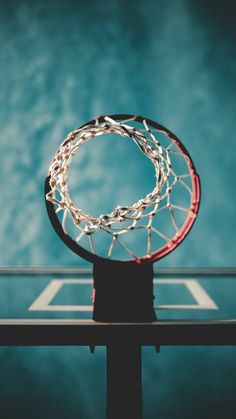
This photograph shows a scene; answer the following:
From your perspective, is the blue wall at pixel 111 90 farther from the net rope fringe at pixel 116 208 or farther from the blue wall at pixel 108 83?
the net rope fringe at pixel 116 208

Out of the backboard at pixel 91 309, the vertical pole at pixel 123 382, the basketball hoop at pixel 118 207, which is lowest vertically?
the vertical pole at pixel 123 382

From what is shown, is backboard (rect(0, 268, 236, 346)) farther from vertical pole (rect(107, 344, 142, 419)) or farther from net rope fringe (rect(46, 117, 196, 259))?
net rope fringe (rect(46, 117, 196, 259))

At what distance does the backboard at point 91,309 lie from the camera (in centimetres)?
167

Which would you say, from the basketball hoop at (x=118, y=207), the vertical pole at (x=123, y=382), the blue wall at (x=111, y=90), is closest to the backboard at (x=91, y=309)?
the vertical pole at (x=123, y=382)

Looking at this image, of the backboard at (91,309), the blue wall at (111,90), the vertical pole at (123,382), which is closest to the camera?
the backboard at (91,309)

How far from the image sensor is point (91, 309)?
2383 mm

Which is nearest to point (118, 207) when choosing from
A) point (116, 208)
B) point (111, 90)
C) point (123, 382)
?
point (116, 208)

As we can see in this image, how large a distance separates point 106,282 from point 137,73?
2.95m

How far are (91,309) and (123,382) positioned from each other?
25.0 inches

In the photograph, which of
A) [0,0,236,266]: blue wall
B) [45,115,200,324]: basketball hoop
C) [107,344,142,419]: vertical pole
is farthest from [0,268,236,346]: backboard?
[0,0,236,266]: blue wall

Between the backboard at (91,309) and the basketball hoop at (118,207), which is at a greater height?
the basketball hoop at (118,207)

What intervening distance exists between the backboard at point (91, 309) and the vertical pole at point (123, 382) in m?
0.13

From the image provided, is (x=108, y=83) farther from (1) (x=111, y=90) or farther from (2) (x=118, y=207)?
(2) (x=118, y=207)

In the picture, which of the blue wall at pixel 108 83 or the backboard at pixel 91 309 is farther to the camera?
the blue wall at pixel 108 83
